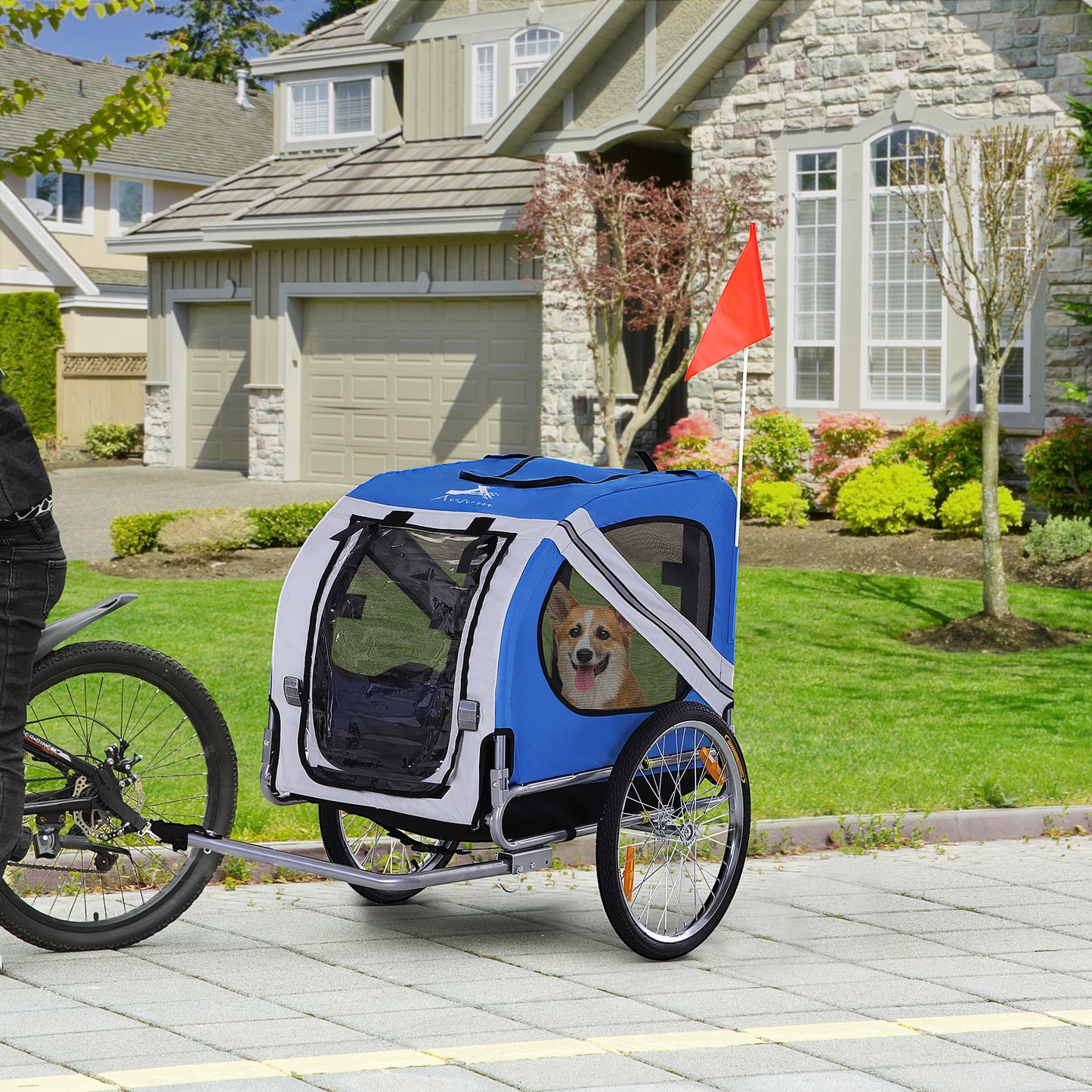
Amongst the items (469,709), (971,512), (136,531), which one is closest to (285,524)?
(136,531)

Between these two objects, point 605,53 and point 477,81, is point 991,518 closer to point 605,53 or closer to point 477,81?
point 605,53

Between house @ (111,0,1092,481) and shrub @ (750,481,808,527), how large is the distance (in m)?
1.40

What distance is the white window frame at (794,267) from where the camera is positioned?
57.0 feet

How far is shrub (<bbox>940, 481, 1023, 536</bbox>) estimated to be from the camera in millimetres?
15359

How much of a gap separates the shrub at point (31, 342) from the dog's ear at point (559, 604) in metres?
25.5

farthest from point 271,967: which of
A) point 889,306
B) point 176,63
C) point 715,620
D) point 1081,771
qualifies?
point 176,63

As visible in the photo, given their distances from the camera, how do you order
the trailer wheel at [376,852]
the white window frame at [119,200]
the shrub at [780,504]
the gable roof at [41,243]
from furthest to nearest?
1. the white window frame at [119,200]
2. the gable roof at [41,243]
3. the shrub at [780,504]
4. the trailer wheel at [376,852]

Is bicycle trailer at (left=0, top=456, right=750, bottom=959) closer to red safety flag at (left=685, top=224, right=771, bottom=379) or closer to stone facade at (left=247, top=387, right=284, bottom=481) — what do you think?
red safety flag at (left=685, top=224, right=771, bottom=379)

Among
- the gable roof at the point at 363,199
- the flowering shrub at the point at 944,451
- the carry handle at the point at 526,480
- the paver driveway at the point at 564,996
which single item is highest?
the gable roof at the point at 363,199

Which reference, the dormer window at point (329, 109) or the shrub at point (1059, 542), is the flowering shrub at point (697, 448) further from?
the dormer window at point (329, 109)

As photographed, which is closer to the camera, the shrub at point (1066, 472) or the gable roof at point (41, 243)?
the shrub at point (1066, 472)

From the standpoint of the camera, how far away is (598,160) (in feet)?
58.5

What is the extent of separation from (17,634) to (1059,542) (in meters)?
11.4

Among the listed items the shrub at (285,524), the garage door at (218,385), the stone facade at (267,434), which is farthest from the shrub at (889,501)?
the garage door at (218,385)
